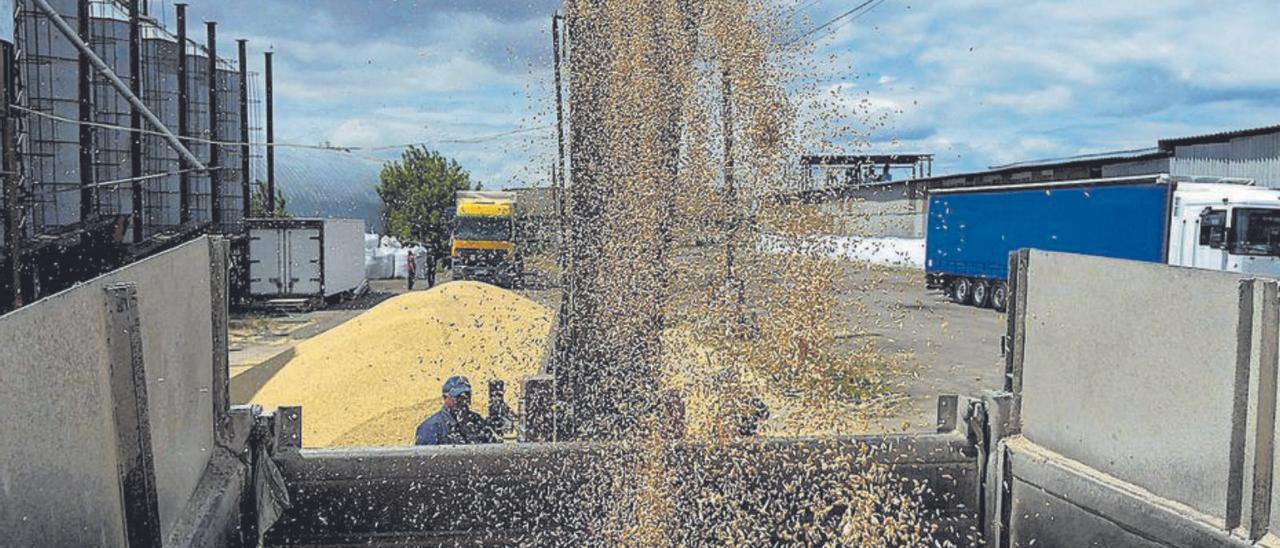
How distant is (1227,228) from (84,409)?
1297 cm

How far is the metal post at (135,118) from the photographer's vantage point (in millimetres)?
14531

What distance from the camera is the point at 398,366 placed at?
661 centimetres

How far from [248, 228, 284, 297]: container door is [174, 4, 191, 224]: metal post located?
5.05ft

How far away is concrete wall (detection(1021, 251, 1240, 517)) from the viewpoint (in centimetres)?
199

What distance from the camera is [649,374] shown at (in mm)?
3373

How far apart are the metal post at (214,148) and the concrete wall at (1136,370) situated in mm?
16711

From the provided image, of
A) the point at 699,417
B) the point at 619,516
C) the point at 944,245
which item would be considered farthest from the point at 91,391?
the point at 944,245

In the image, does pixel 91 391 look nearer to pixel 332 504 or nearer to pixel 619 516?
pixel 332 504

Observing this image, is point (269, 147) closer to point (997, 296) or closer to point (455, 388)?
point (997, 296)

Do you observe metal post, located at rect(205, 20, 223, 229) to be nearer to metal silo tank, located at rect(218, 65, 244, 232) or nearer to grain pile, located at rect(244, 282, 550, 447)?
metal silo tank, located at rect(218, 65, 244, 232)

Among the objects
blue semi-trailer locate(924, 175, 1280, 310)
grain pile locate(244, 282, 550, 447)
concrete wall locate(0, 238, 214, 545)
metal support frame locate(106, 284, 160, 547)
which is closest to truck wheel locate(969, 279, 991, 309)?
blue semi-trailer locate(924, 175, 1280, 310)

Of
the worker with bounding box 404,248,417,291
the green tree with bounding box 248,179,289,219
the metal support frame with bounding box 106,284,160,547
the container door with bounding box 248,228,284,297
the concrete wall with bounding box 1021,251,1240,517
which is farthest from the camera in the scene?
the green tree with bounding box 248,179,289,219

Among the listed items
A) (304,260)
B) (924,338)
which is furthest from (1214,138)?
(304,260)

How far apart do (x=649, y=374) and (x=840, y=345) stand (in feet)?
2.46
